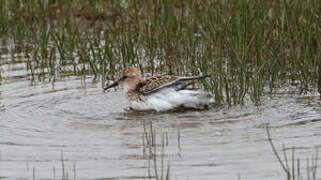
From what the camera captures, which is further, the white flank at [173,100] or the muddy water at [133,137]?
the white flank at [173,100]

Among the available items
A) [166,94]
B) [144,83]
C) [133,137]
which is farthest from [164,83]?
[133,137]

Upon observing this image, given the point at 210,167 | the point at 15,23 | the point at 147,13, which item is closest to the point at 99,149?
the point at 210,167

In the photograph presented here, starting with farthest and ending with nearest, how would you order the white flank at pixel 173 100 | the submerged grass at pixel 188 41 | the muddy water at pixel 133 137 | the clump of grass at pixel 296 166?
the submerged grass at pixel 188 41 < the white flank at pixel 173 100 < the muddy water at pixel 133 137 < the clump of grass at pixel 296 166

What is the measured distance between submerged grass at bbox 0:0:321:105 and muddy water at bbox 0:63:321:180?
1.95 ft

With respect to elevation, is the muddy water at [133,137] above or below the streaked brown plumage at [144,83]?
below

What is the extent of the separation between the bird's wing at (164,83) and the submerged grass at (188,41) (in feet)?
1.08

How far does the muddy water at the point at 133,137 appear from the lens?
284 inches

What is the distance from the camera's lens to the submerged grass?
33.7 feet

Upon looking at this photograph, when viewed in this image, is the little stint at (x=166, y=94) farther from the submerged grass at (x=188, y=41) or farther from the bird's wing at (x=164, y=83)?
the submerged grass at (x=188, y=41)

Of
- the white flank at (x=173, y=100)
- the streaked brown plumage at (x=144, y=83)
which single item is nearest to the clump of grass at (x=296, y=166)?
the white flank at (x=173, y=100)

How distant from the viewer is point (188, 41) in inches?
469

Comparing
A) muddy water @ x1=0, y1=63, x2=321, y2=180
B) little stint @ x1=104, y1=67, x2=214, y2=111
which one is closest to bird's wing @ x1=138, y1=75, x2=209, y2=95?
little stint @ x1=104, y1=67, x2=214, y2=111

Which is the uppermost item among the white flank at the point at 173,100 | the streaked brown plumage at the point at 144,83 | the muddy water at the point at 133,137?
the streaked brown plumage at the point at 144,83

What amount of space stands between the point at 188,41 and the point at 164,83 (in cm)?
238
